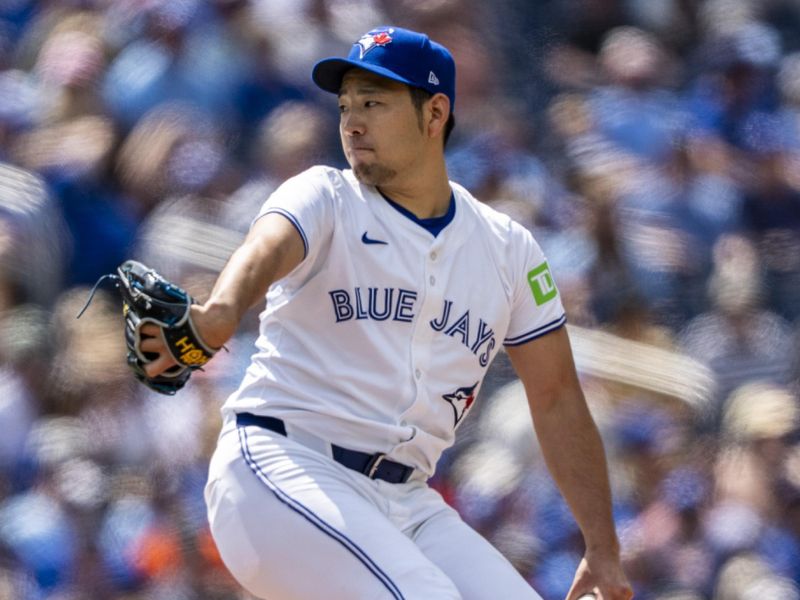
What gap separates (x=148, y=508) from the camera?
15.1 feet

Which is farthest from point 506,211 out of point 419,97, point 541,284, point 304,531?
point 304,531

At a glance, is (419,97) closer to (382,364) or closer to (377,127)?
(377,127)

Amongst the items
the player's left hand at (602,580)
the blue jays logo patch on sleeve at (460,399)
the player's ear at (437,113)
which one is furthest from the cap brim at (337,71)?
the player's left hand at (602,580)

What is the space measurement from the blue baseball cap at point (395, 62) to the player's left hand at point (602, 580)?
1.18 meters

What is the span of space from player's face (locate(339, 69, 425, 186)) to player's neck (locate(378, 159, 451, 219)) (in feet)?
0.11

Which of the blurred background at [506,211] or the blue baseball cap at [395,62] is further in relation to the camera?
the blurred background at [506,211]

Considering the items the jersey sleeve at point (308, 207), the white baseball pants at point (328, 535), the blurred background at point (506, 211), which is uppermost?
the jersey sleeve at point (308, 207)

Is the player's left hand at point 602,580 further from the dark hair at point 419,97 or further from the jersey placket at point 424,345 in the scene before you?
the dark hair at point 419,97

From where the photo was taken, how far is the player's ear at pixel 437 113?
3.10 m

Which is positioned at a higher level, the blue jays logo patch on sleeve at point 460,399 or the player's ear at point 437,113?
the player's ear at point 437,113

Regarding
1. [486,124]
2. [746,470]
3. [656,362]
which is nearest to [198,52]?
[486,124]

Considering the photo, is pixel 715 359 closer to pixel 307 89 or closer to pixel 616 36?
pixel 616 36

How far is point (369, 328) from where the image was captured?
2.83 m

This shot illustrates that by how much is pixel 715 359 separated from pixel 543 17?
153cm
